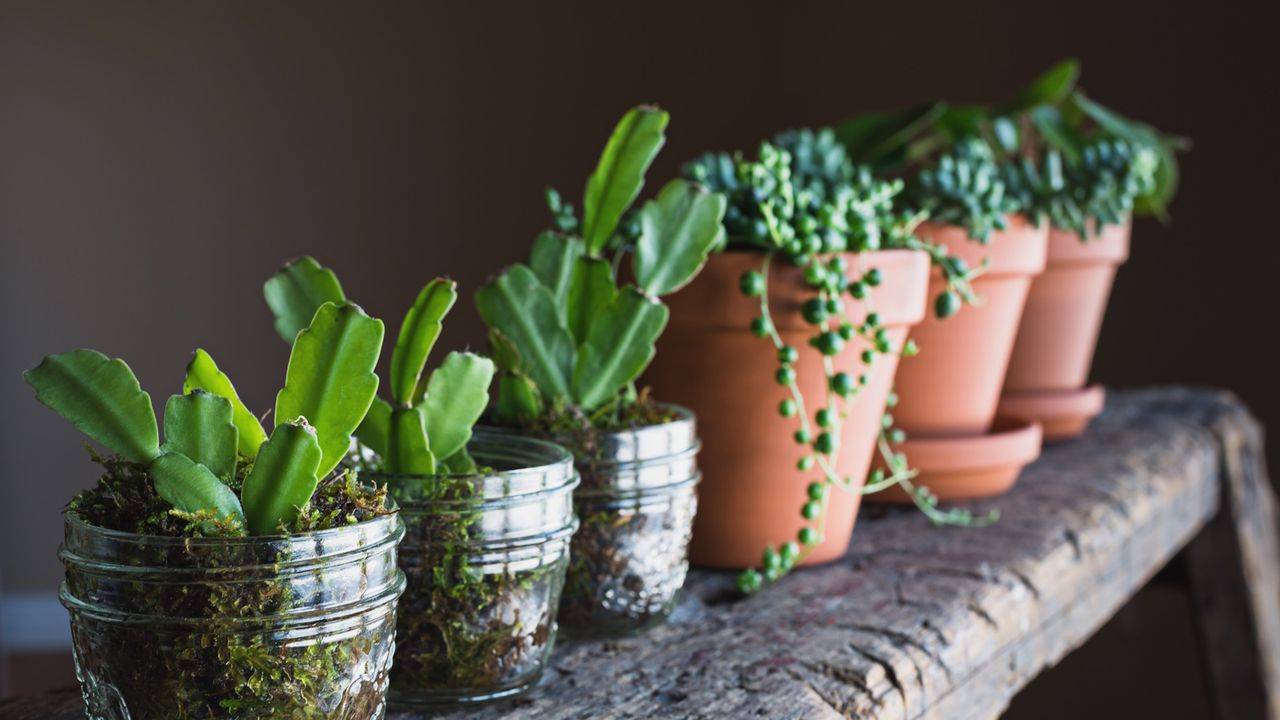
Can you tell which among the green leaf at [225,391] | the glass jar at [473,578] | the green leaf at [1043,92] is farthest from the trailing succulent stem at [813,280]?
the green leaf at [1043,92]

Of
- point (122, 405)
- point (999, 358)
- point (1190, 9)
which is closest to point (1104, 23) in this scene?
point (1190, 9)

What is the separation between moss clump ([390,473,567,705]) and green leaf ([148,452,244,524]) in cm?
9

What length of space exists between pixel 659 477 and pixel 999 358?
472mm

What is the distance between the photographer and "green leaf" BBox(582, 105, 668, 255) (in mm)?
663

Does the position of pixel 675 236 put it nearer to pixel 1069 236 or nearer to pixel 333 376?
pixel 333 376

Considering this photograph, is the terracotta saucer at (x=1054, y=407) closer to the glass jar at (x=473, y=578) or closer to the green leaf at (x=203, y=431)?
the glass jar at (x=473, y=578)

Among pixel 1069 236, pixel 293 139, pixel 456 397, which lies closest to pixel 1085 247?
pixel 1069 236

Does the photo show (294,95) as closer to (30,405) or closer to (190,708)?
(30,405)

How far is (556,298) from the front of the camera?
68cm

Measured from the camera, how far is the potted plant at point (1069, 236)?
1.12m

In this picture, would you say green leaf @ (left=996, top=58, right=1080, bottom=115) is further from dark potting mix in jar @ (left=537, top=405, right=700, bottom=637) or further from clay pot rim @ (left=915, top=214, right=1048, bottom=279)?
dark potting mix in jar @ (left=537, top=405, right=700, bottom=637)

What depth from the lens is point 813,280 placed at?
75 centimetres

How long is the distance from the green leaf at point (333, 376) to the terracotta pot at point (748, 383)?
31 cm

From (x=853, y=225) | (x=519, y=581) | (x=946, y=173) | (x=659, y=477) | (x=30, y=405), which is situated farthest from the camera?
(x=30, y=405)
